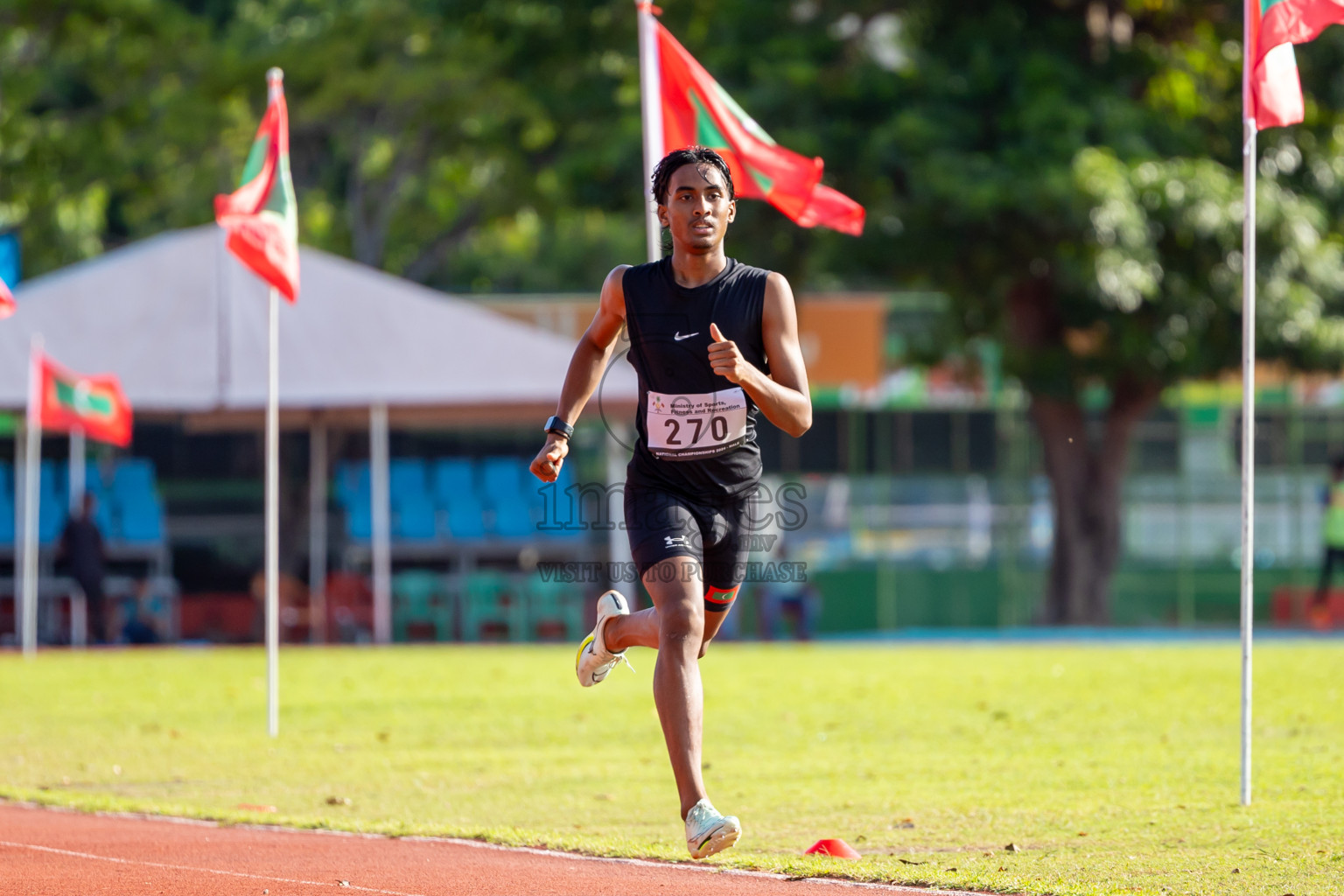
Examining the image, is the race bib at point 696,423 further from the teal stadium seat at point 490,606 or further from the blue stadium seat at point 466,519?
the blue stadium seat at point 466,519

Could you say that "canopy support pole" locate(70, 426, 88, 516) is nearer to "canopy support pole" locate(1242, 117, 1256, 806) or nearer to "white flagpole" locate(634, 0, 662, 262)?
"white flagpole" locate(634, 0, 662, 262)

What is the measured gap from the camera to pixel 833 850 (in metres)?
6.83

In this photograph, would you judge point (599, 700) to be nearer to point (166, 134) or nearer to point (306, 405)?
point (306, 405)

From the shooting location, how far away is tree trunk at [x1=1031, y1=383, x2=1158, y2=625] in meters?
25.6

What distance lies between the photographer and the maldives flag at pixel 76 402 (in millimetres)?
18984

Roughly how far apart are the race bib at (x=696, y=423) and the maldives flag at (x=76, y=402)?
45.7ft

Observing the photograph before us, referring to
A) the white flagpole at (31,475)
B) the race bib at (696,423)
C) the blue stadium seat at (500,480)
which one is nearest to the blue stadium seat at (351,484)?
the blue stadium seat at (500,480)

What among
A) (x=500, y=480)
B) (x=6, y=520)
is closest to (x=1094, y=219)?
(x=500, y=480)

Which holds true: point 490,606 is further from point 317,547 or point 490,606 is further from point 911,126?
point 911,126

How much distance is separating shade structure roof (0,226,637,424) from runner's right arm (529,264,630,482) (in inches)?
541

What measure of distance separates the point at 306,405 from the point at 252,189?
345 inches

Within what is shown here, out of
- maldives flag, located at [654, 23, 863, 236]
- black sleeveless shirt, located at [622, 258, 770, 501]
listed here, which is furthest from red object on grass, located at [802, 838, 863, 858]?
maldives flag, located at [654, 23, 863, 236]

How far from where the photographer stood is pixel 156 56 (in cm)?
2977

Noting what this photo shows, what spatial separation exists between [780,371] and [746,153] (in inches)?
220
